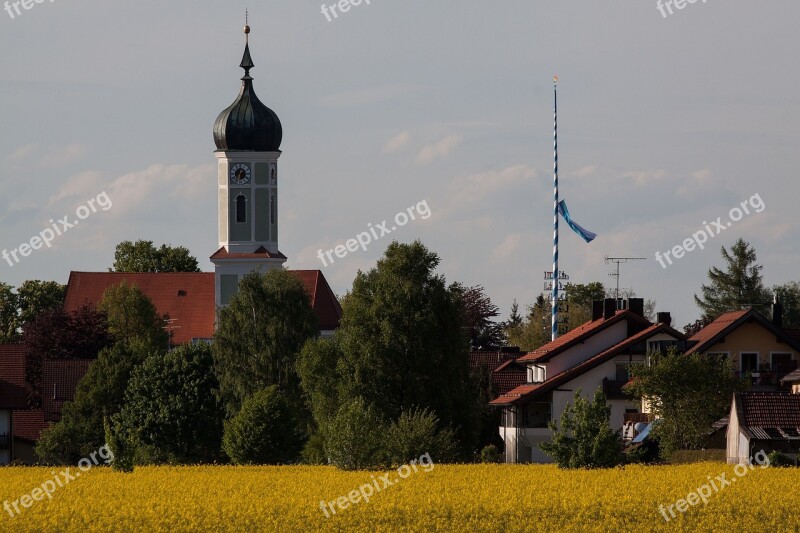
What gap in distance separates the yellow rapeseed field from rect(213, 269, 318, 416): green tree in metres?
42.6

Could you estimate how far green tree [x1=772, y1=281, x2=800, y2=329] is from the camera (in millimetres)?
150625

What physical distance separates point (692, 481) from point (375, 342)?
29.8 metres

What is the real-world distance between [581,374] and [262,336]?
21.4 m

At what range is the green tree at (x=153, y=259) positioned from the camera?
572 ft

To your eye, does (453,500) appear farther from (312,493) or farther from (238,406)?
(238,406)

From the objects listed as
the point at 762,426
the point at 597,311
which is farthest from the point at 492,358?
the point at 762,426

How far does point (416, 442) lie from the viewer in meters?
69.7

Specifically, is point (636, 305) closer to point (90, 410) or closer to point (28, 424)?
point (90, 410)

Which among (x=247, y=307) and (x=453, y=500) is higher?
(x=247, y=307)

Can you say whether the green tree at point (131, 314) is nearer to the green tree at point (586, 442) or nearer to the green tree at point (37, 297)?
the green tree at point (37, 297)

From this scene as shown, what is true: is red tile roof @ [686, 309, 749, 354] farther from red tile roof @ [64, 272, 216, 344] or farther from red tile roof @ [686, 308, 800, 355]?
red tile roof @ [64, 272, 216, 344]

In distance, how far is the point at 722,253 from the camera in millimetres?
156375

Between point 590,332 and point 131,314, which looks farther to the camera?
point 131,314

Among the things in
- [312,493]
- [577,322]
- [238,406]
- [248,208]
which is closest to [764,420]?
[312,493]
